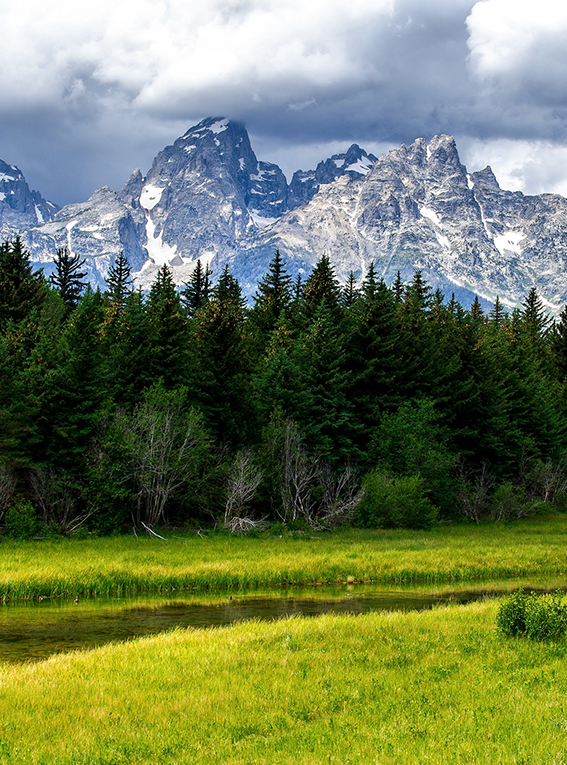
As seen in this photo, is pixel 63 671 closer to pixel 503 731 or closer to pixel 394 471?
pixel 503 731

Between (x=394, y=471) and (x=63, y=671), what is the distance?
36979mm

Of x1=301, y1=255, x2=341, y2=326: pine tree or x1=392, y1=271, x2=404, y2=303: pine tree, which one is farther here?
x1=392, y1=271, x2=404, y2=303: pine tree

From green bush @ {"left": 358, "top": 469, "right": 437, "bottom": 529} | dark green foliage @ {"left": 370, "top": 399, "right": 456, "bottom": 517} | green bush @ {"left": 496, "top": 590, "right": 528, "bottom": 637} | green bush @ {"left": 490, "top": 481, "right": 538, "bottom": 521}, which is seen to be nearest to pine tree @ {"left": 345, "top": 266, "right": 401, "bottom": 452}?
dark green foliage @ {"left": 370, "top": 399, "right": 456, "bottom": 517}

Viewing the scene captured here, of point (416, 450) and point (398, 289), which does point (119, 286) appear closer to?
point (398, 289)

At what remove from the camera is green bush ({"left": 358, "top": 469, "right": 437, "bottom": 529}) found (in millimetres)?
42781

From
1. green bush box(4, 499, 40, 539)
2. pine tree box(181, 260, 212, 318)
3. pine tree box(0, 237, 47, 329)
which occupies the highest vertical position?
pine tree box(181, 260, 212, 318)

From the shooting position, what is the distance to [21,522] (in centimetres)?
3381

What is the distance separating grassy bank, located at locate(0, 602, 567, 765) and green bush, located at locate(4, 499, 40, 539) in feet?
66.0

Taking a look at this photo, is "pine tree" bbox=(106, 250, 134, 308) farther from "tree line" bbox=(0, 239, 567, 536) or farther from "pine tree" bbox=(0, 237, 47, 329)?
"pine tree" bbox=(0, 237, 47, 329)

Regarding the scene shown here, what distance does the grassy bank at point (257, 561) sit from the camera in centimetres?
2553

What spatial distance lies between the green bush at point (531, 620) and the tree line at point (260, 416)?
2394 cm

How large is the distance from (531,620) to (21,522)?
88.2 feet

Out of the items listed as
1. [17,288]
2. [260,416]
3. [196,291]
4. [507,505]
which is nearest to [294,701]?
[260,416]

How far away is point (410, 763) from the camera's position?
838cm
